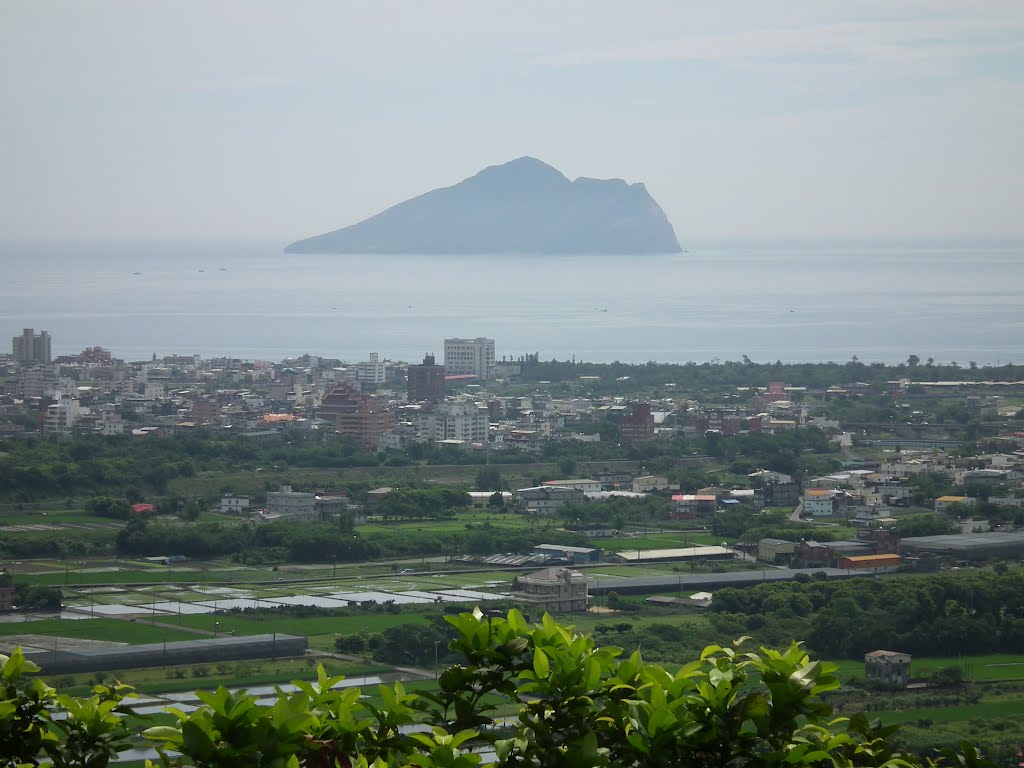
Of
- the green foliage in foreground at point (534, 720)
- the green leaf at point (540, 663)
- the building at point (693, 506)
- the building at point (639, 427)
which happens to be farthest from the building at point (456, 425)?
the green leaf at point (540, 663)

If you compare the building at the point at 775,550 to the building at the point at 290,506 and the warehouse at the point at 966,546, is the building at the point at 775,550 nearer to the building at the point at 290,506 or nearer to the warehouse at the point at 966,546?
the warehouse at the point at 966,546

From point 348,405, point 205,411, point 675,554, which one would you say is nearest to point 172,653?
point 675,554

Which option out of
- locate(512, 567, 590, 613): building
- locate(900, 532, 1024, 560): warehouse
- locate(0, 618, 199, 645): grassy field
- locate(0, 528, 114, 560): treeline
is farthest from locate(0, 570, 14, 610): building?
locate(900, 532, 1024, 560): warehouse

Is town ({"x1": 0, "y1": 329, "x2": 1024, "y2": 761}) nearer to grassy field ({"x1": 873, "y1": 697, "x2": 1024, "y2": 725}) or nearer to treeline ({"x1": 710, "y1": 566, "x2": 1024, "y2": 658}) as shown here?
treeline ({"x1": 710, "y1": 566, "x2": 1024, "y2": 658})

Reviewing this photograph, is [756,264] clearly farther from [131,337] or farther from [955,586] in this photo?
[955,586]

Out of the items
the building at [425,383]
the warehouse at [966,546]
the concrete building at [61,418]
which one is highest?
the building at [425,383]

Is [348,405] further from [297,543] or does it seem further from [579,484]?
[297,543]
